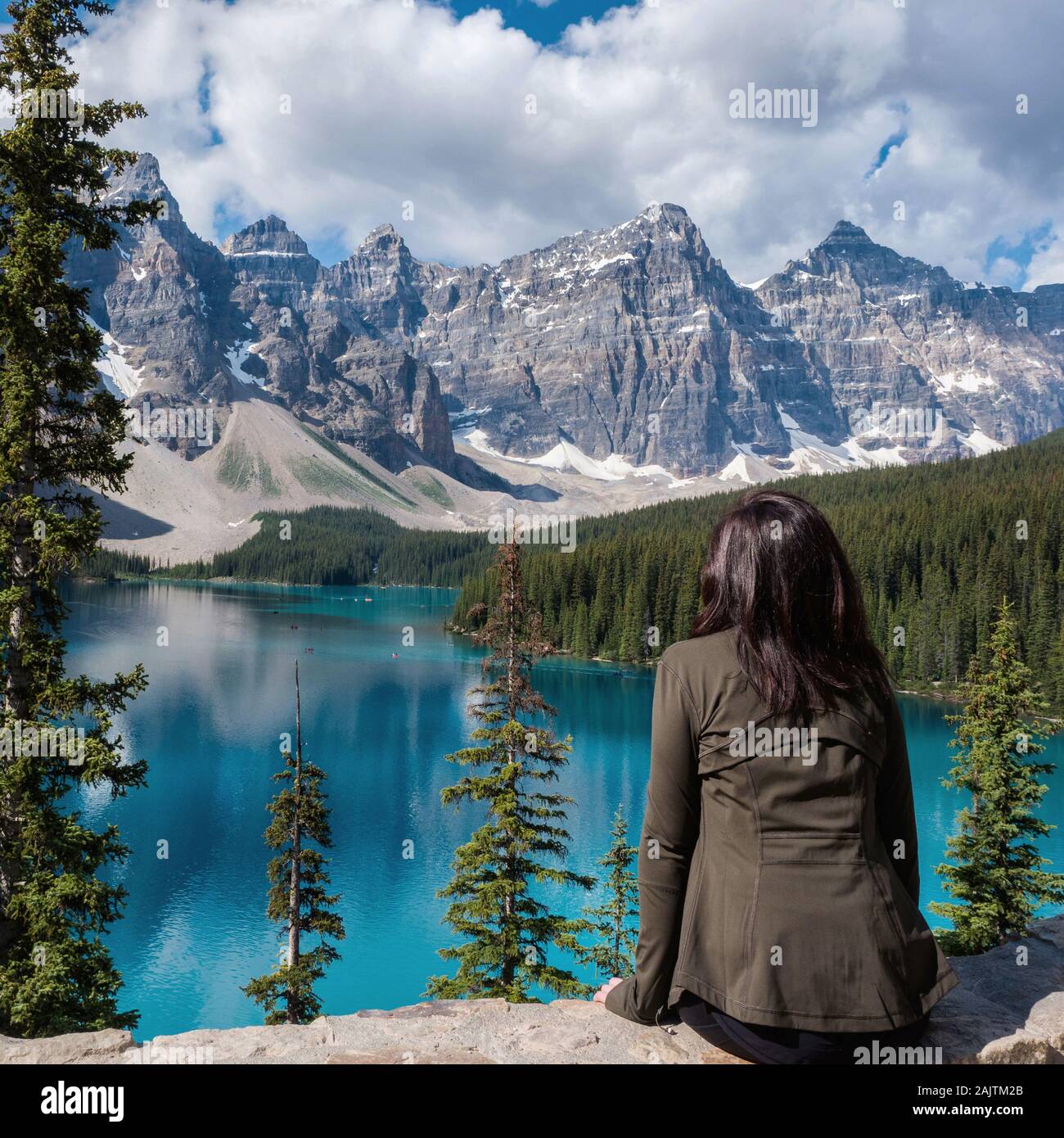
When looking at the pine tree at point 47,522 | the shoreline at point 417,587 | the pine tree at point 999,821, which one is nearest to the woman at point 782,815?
the pine tree at point 47,522

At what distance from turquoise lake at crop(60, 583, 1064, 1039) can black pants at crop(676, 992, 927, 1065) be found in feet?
49.0

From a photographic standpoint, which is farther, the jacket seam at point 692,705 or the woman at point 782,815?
the jacket seam at point 692,705

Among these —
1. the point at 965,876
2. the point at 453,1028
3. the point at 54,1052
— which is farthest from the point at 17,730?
Result: the point at 965,876

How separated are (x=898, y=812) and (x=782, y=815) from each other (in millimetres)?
893

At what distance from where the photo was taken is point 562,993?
15.2m

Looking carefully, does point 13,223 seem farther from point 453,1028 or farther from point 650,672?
point 650,672

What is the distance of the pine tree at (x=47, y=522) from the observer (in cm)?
935

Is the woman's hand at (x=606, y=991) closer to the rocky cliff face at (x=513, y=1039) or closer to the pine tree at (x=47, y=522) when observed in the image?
the rocky cliff face at (x=513, y=1039)

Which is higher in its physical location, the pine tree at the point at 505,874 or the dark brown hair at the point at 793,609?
the dark brown hair at the point at 793,609

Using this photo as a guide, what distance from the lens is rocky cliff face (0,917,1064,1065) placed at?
3906 millimetres

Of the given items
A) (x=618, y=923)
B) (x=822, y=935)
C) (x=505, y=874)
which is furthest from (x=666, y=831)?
(x=618, y=923)

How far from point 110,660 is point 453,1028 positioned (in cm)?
6974

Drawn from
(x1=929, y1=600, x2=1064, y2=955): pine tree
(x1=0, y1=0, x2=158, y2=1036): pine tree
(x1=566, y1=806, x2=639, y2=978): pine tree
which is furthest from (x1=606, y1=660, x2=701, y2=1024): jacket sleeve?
(x1=929, y1=600, x2=1064, y2=955): pine tree

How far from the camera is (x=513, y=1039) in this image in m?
4.37
